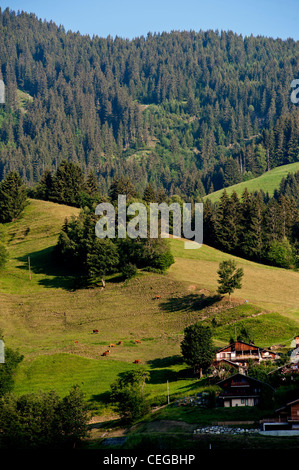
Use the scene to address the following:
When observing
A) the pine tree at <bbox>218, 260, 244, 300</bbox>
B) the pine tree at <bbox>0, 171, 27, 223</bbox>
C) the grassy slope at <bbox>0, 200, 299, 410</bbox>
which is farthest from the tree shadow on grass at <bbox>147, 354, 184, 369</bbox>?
the pine tree at <bbox>0, 171, 27, 223</bbox>

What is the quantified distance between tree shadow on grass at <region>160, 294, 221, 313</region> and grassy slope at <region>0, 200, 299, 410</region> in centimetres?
18

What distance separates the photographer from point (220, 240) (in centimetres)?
14225

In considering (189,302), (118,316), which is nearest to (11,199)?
(118,316)

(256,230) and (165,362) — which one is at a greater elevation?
(256,230)

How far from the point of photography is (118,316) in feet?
332

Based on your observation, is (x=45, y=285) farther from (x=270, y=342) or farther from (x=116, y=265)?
(x=270, y=342)

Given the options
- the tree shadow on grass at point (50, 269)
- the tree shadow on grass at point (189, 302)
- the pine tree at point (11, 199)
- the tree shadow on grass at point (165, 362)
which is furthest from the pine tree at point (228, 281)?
the pine tree at point (11, 199)

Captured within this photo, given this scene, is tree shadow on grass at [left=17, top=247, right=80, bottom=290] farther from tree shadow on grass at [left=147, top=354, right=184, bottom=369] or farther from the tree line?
the tree line

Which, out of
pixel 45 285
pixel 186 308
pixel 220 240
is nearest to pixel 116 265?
pixel 45 285

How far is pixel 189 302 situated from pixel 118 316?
40.1ft

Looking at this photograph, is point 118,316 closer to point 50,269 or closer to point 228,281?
point 228,281

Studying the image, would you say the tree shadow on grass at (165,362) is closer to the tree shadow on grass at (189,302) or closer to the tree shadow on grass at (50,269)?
the tree shadow on grass at (189,302)
